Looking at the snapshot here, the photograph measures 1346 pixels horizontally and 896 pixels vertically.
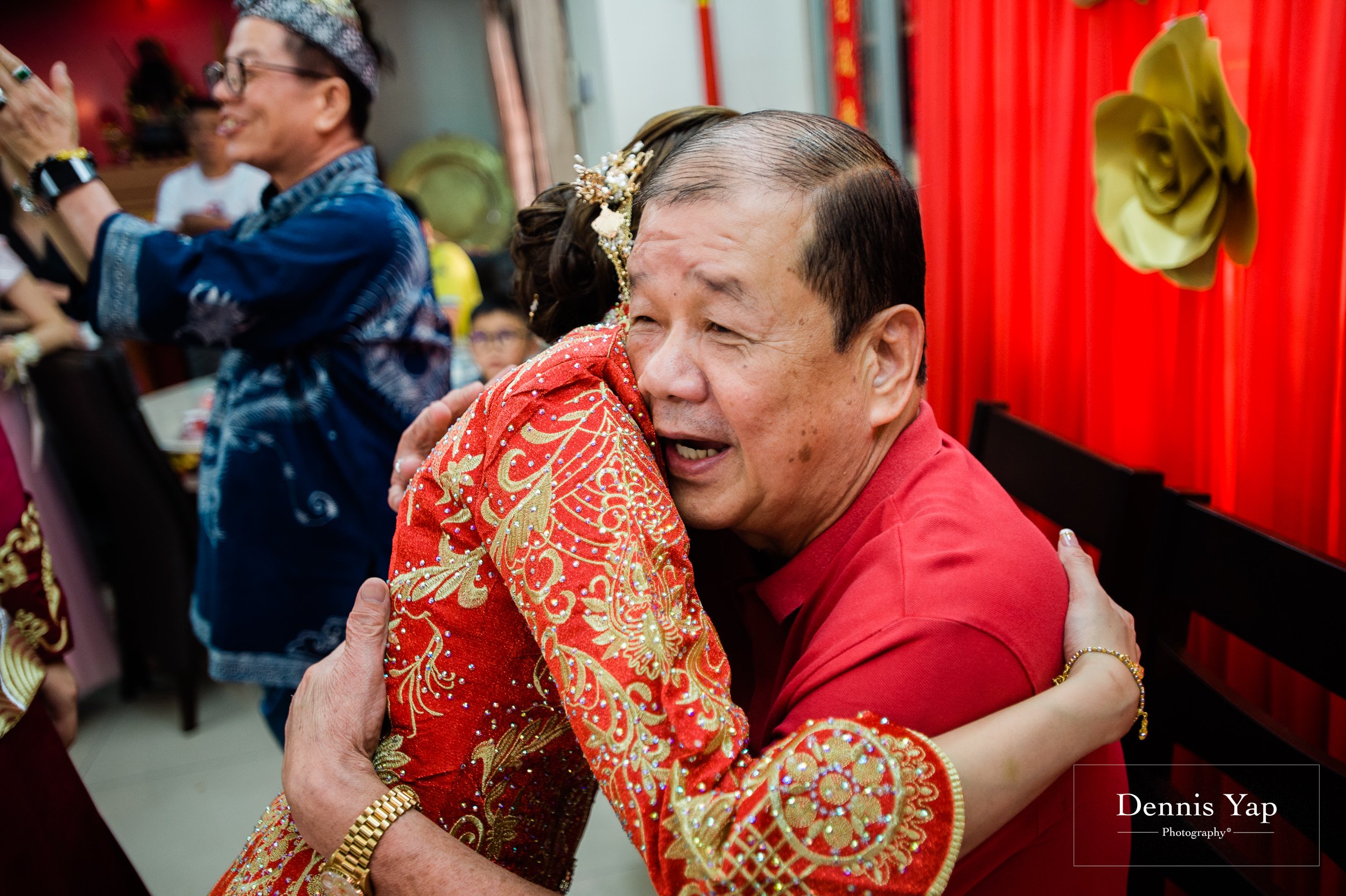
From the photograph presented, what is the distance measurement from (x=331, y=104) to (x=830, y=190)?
132cm

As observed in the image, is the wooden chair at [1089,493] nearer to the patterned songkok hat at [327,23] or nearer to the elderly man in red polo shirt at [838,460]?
the elderly man in red polo shirt at [838,460]

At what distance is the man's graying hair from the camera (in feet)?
2.66

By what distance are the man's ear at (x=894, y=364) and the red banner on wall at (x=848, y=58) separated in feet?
7.35

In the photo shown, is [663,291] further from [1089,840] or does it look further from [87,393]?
[87,393]

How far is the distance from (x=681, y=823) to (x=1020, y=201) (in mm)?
1789

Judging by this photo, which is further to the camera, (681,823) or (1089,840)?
(1089,840)

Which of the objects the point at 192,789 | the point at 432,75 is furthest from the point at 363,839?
the point at 432,75

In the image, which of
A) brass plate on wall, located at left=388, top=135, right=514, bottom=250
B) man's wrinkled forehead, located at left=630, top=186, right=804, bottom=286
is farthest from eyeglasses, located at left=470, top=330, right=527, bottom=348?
brass plate on wall, located at left=388, top=135, right=514, bottom=250

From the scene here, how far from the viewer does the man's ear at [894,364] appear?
879 millimetres

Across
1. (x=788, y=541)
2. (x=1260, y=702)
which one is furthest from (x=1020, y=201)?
(x=788, y=541)

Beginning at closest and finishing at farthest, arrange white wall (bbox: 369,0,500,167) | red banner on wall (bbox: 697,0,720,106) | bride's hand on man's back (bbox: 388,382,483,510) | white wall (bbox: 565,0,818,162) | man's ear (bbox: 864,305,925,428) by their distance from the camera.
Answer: man's ear (bbox: 864,305,925,428) < bride's hand on man's back (bbox: 388,382,483,510) < red banner on wall (bbox: 697,0,720,106) < white wall (bbox: 565,0,818,162) < white wall (bbox: 369,0,500,167)

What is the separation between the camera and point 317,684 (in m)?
0.94

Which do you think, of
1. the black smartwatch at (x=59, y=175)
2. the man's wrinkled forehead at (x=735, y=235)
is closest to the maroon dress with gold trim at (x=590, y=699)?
the man's wrinkled forehead at (x=735, y=235)

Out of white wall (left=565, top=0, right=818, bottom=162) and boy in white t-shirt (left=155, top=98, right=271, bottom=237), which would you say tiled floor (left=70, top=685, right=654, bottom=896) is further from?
boy in white t-shirt (left=155, top=98, right=271, bottom=237)
